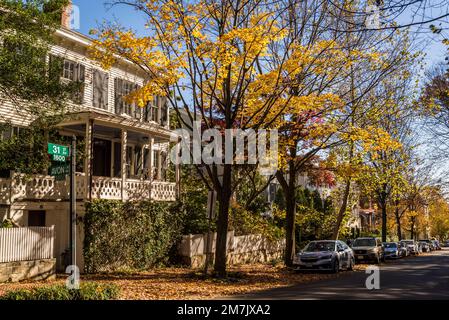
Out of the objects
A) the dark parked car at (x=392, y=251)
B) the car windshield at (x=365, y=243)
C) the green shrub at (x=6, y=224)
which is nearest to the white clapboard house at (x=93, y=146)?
the green shrub at (x=6, y=224)

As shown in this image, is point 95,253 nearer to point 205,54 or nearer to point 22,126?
point 22,126

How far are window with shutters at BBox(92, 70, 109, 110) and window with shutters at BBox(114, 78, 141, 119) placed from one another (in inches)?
29.0

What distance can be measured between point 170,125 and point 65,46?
34.7 feet

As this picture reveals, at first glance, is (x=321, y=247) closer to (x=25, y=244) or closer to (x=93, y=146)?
(x=93, y=146)

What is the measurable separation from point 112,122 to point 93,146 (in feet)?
12.9

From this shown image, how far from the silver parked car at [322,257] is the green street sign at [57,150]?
45.0 ft

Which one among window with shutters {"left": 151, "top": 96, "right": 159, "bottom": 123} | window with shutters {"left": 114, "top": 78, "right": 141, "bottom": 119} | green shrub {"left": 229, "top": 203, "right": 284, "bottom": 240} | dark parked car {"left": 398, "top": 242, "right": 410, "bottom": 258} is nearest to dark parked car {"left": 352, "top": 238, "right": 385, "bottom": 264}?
green shrub {"left": 229, "top": 203, "right": 284, "bottom": 240}

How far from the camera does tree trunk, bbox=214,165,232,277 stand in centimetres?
1794

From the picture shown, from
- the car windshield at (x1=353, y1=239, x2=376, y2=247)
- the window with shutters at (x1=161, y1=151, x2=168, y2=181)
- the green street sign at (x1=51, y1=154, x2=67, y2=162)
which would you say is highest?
the window with shutters at (x1=161, y1=151, x2=168, y2=181)

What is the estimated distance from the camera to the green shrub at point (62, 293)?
30.9 ft

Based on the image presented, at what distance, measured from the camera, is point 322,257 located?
21234 millimetres

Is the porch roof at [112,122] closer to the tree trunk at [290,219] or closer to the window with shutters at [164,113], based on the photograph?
the window with shutters at [164,113]

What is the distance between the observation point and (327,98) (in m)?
19.3

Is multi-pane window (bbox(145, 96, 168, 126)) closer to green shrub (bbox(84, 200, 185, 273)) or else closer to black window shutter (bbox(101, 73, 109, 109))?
black window shutter (bbox(101, 73, 109, 109))
